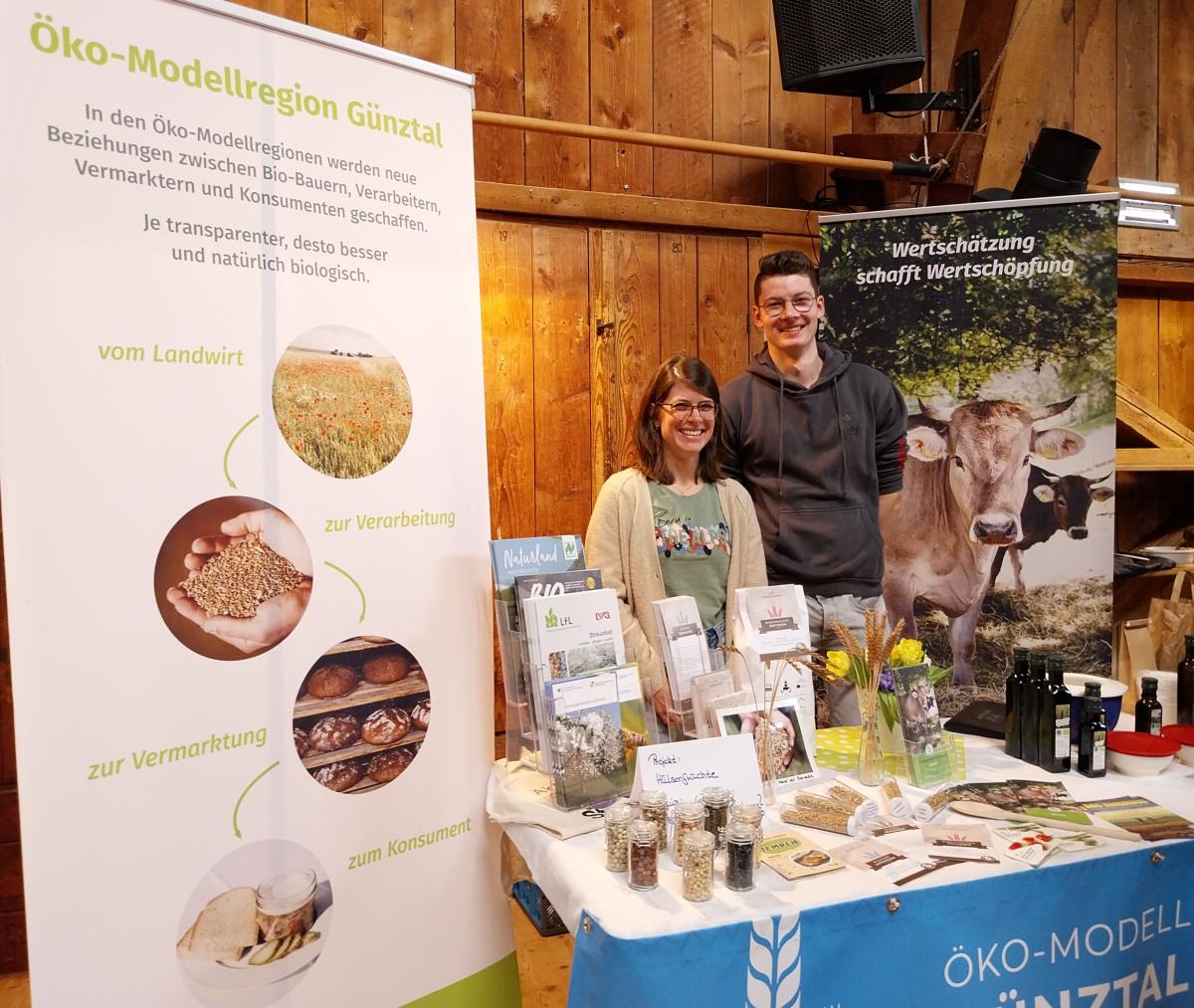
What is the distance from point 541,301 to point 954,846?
234cm

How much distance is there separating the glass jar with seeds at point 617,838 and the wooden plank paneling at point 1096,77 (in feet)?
13.5

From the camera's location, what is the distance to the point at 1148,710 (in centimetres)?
182

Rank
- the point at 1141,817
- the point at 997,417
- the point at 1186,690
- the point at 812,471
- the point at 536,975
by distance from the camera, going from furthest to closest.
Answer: the point at 997,417 → the point at 812,471 → the point at 536,975 → the point at 1186,690 → the point at 1141,817

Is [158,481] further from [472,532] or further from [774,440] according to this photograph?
[774,440]

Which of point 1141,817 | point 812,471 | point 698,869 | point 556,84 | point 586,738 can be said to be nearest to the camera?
point 698,869

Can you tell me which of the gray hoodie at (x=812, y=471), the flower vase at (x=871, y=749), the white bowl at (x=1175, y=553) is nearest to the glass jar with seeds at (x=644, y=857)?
the flower vase at (x=871, y=749)

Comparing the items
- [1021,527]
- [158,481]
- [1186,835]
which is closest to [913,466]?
[1021,527]

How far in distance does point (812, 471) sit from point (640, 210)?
140 centimetres

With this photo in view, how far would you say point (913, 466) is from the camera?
114 inches

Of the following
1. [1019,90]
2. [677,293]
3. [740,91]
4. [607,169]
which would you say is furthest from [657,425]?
[1019,90]

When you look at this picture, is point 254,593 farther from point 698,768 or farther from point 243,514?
point 698,768

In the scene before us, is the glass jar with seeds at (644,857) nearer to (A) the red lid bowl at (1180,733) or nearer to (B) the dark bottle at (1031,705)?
(B) the dark bottle at (1031,705)

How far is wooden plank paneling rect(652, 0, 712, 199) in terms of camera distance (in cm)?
355

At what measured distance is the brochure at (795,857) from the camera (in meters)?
1.35
